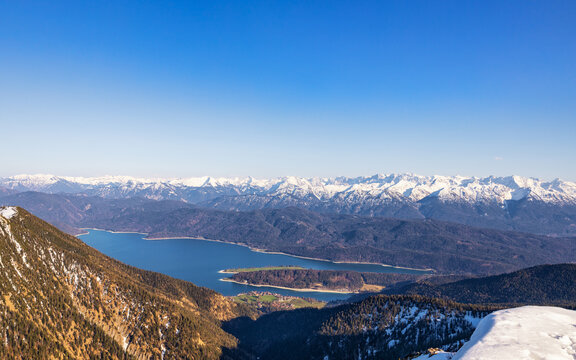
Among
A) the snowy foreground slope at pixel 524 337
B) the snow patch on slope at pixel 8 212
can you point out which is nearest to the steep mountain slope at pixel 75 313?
the snow patch on slope at pixel 8 212

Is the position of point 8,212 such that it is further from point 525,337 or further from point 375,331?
point 525,337

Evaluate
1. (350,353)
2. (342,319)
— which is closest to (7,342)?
(350,353)

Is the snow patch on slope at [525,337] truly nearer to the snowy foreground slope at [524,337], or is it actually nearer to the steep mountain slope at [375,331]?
the snowy foreground slope at [524,337]

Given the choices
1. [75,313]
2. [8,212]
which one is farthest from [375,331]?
[8,212]

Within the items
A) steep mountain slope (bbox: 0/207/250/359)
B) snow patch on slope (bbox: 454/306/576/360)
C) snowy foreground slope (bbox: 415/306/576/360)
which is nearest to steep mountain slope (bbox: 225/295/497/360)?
steep mountain slope (bbox: 0/207/250/359)

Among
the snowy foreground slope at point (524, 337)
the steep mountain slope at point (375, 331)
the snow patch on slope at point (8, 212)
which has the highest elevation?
the snow patch on slope at point (8, 212)

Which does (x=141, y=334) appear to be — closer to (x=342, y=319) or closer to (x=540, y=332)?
(x=342, y=319)
